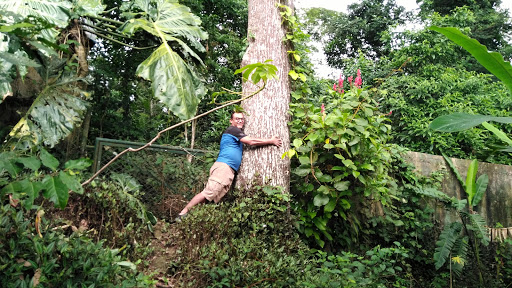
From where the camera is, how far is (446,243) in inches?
177

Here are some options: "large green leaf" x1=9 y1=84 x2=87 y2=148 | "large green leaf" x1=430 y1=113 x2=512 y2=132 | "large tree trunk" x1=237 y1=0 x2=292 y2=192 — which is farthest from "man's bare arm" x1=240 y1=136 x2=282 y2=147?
"large green leaf" x1=430 y1=113 x2=512 y2=132

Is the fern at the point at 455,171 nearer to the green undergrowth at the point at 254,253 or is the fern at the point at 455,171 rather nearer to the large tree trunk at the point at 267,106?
the green undergrowth at the point at 254,253

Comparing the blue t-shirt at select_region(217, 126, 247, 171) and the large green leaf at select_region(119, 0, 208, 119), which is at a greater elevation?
the large green leaf at select_region(119, 0, 208, 119)

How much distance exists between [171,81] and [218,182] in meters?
1.18

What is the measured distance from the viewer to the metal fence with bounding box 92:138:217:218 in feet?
15.8

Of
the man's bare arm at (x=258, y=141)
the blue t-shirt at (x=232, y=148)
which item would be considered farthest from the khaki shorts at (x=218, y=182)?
the man's bare arm at (x=258, y=141)

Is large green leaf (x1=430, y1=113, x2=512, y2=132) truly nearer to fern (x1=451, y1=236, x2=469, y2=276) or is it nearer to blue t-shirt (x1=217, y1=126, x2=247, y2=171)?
blue t-shirt (x1=217, y1=126, x2=247, y2=171)

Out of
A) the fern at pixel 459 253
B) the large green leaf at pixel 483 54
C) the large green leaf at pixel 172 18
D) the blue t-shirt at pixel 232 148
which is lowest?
the fern at pixel 459 253

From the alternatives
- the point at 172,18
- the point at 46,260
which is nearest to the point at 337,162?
the point at 172,18

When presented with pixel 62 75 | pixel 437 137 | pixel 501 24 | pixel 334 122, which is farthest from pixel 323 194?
pixel 501 24

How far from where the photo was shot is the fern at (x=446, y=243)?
4.38m

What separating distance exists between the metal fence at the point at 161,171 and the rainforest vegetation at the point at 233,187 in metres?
0.02

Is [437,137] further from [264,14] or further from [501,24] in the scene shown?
[501,24]

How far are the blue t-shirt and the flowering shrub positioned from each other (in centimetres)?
62
